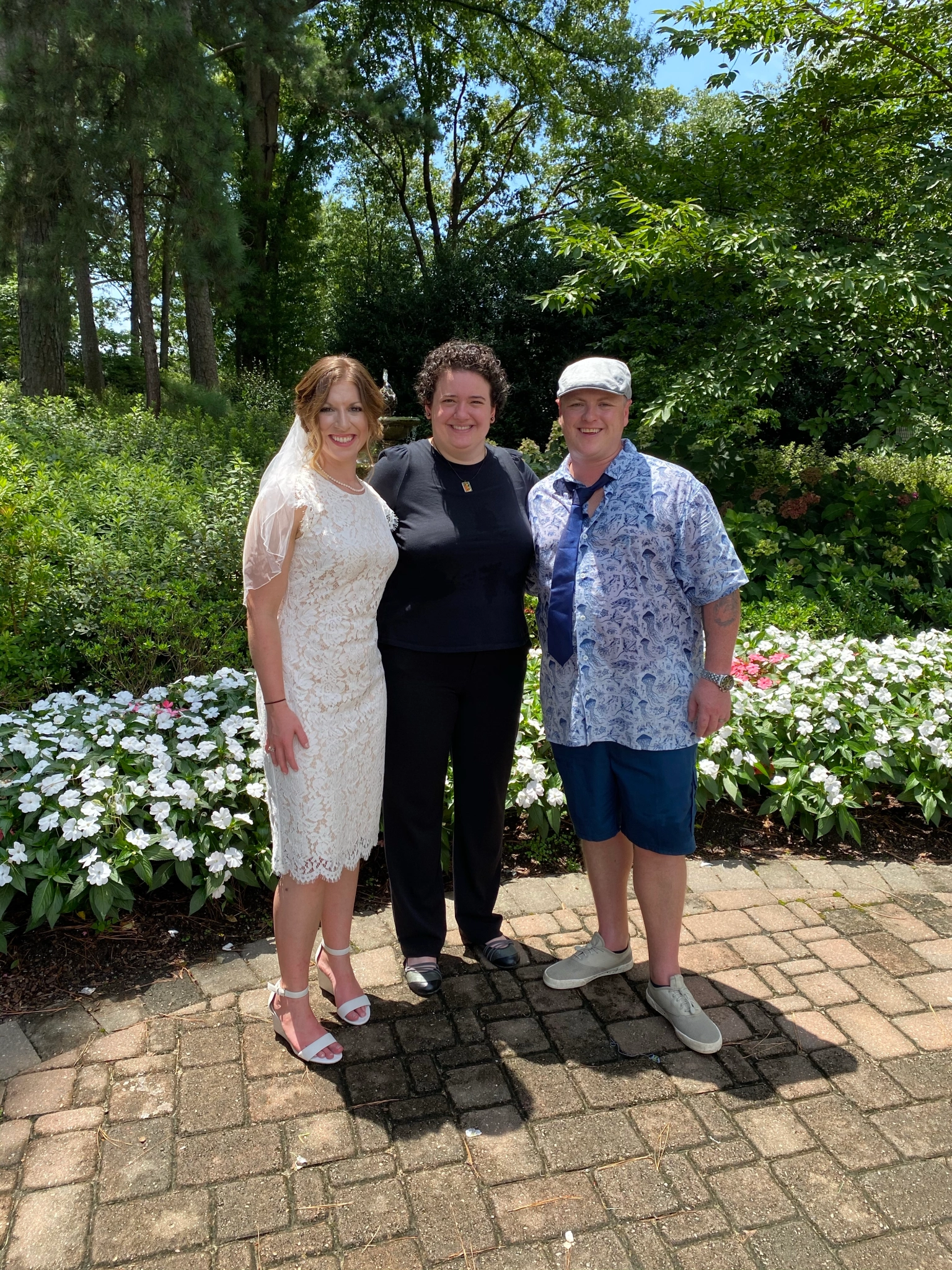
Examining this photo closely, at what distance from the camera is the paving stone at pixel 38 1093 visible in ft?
6.88

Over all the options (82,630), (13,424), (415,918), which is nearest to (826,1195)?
(415,918)

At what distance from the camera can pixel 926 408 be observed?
541 cm

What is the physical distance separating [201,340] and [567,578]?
10653 mm

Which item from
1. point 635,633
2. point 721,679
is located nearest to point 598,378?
point 635,633

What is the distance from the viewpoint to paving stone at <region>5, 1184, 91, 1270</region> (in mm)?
1722

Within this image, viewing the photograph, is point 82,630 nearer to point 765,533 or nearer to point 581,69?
point 765,533

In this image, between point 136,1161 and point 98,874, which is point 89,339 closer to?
point 98,874

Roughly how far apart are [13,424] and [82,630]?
3870mm

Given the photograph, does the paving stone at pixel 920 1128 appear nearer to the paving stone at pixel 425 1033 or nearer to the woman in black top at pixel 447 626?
the paving stone at pixel 425 1033

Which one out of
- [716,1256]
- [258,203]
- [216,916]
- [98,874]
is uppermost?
[258,203]

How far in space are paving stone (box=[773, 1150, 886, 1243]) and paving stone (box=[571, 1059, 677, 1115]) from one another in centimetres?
33

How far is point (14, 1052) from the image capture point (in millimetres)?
2283

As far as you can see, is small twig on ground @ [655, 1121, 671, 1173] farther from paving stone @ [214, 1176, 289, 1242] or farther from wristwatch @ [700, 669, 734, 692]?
wristwatch @ [700, 669, 734, 692]

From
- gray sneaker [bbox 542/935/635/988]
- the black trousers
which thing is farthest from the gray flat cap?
gray sneaker [bbox 542/935/635/988]
